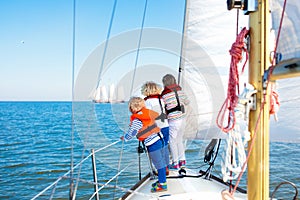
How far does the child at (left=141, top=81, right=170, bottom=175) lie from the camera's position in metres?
2.94

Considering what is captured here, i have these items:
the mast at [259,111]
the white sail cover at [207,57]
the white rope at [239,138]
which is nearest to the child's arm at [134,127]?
the white sail cover at [207,57]

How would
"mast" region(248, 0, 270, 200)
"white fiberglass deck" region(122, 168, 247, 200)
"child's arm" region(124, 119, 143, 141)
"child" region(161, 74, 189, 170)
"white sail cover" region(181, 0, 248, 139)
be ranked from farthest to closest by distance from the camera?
"white sail cover" region(181, 0, 248, 139), "child" region(161, 74, 189, 170), "child's arm" region(124, 119, 143, 141), "white fiberglass deck" region(122, 168, 247, 200), "mast" region(248, 0, 270, 200)

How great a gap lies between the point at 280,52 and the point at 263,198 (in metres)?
0.66

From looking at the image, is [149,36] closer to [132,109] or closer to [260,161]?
[132,109]

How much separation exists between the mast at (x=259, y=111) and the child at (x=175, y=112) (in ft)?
5.47

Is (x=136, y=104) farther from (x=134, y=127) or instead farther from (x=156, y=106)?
(x=156, y=106)

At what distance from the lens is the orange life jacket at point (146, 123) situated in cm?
265

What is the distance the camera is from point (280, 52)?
4.56 ft

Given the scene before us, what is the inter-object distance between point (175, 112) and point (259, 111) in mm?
1740

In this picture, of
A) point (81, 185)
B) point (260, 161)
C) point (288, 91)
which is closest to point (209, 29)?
point (288, 91)

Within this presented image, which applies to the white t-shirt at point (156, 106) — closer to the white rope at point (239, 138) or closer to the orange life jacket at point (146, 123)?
the orange life jacket at point (146, 123)

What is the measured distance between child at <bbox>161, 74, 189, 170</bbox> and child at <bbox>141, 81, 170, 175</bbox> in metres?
0.07

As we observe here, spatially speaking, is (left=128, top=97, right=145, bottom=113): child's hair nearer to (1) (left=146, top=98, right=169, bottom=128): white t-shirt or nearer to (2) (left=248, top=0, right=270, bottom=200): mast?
(1) (left=146, top=98, right=169, bottom=128): white t-shirt

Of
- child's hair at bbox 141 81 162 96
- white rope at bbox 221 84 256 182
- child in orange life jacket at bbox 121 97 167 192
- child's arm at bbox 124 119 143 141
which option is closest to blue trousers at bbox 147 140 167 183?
child in orange life jacket at bbox 121 97 167 192
